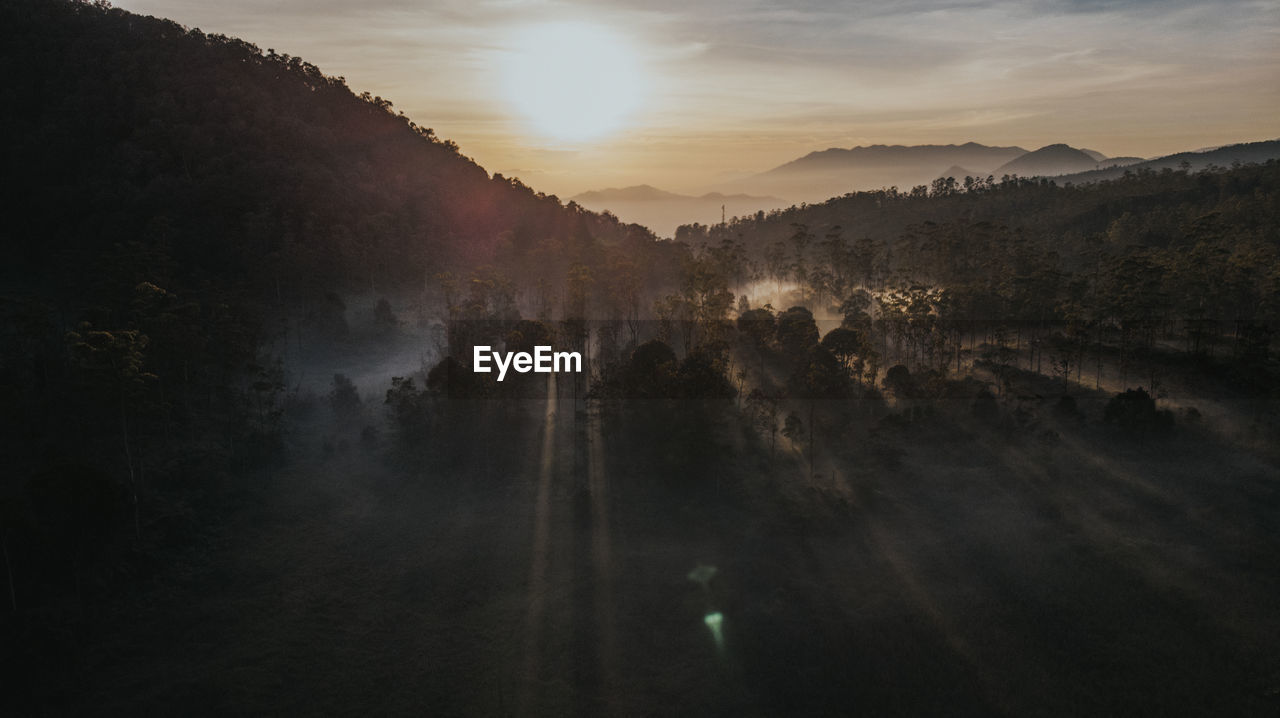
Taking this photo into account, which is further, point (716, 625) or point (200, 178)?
point (200, 178)

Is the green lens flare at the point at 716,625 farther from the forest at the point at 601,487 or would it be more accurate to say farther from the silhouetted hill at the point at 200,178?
the silhouetted hill at the point at 200,178

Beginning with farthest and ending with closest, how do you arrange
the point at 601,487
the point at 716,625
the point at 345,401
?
the point at 345,401, the point at 601,487, the point at 716,625

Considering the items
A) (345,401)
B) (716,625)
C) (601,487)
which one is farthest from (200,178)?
(716,625)

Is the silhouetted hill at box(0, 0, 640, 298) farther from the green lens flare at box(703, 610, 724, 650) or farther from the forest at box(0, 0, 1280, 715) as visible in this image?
the green lens flare at box(703, 610, 724, 650)

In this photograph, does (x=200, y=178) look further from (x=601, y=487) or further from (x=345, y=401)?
(x=601, y=487)

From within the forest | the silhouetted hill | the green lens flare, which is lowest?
the green lens flare

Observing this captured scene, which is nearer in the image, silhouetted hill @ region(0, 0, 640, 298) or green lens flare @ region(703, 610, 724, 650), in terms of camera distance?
green lens flare @ region(703, 610, 724, 650)

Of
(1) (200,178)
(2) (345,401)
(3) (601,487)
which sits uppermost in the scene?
(1) (200,178)

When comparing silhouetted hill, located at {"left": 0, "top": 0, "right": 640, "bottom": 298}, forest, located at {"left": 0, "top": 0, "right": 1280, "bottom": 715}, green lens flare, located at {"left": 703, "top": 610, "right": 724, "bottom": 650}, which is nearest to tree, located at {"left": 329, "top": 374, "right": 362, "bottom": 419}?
forest, located at {"left": 0, "top": 0, "right": 1280, "bottom": 715}

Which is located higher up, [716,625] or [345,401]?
[345,401]

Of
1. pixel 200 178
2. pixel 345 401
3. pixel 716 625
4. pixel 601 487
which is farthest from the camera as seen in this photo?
pixel 200 178
